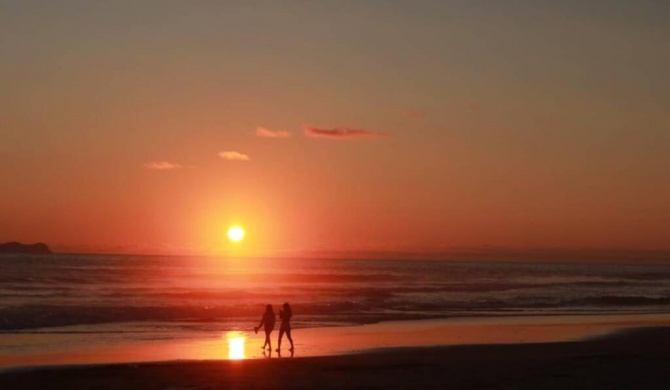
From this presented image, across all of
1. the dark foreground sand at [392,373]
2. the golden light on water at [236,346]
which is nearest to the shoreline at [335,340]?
the golden light on water at [236,346]

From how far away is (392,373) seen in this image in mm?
18891

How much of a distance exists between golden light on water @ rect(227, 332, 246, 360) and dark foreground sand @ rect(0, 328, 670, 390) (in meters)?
1.39

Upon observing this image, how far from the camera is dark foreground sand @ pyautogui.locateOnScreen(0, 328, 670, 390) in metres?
17.3

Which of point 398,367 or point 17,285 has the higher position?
point 17,285

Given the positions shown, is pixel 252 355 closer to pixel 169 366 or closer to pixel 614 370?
pixel 169 366

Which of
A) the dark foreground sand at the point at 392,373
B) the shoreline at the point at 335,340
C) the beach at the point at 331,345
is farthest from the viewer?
the shoreline at the point at 335,340

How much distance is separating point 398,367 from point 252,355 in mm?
4632

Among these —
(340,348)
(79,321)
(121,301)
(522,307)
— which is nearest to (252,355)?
(340,348)

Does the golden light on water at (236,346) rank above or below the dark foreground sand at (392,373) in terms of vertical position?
above

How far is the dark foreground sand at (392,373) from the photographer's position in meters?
17.3

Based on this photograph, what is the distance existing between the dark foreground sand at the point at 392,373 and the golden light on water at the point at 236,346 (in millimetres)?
1387

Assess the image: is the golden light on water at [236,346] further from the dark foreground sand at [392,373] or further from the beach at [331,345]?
the dark foreground sand at [392,373]

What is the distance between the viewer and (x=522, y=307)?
47719mm

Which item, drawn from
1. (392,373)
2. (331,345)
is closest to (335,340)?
(331,345)
